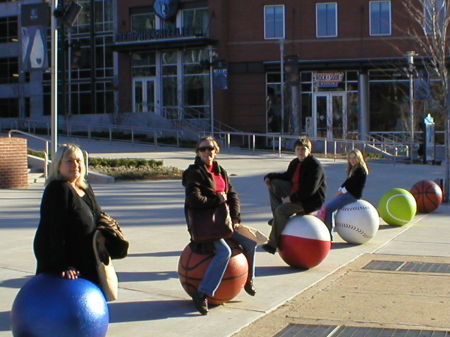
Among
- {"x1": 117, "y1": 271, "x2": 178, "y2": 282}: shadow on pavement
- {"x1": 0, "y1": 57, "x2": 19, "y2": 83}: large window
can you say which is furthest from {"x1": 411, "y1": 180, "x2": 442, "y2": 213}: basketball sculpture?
{"x1": 0, "y1": 57, "x2": 19, "y2": 83}: large window

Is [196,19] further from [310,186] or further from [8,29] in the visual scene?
[310,186]

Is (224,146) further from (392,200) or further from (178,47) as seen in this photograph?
Result: (392,200)

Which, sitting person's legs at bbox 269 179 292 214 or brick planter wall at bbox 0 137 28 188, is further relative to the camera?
brick planter wall at bbox 0 137 28 188

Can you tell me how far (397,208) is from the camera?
45.5 feet

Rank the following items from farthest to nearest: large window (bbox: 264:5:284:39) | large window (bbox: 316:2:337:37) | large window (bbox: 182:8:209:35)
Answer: large window (bbox: 182:8:209:35) < large window (bbox: 264:5:284:39) < large window (bbox: 316:2:337:37)

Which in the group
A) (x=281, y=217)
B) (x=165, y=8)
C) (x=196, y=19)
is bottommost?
(x=281, y=217)

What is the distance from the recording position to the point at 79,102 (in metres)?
52.1

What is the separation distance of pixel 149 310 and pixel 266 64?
3774cm

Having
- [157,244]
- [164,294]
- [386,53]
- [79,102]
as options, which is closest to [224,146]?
[386,53]

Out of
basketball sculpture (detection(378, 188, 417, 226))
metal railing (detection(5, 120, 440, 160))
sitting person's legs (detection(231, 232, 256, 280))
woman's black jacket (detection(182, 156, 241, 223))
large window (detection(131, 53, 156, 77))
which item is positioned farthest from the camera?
large window (detection(131, 53, 156, 77))

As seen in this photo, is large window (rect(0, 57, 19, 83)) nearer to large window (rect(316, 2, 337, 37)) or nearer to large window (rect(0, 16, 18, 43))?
large window (rect(0, 16, 18, 43))

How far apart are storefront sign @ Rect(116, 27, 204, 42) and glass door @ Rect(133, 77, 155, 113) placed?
3066 mm

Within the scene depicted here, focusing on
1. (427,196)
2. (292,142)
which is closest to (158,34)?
(292,142)

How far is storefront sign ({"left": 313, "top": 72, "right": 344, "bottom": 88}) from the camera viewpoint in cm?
4412
